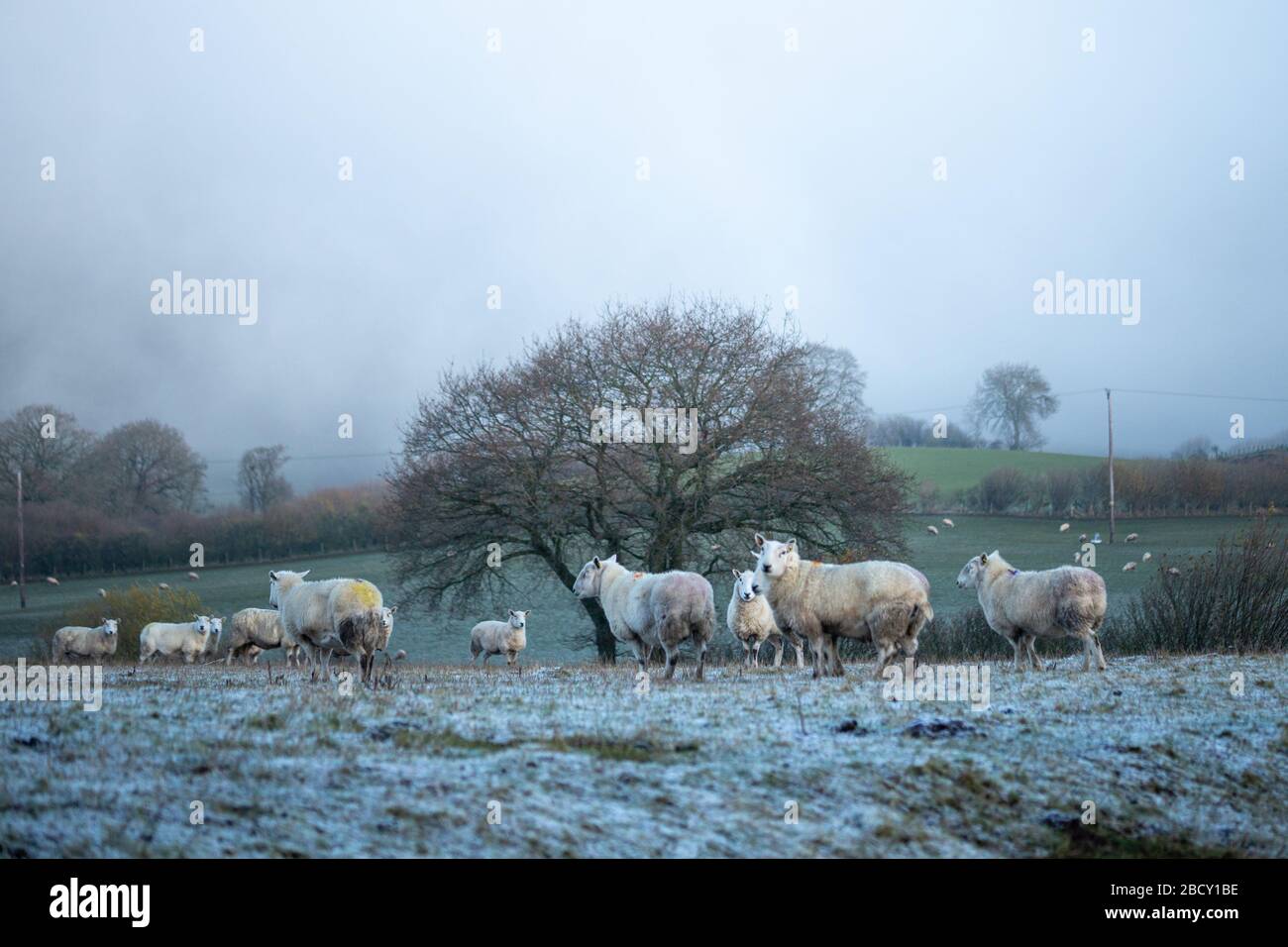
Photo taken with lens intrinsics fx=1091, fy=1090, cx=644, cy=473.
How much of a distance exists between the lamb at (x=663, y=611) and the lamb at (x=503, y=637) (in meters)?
12.8

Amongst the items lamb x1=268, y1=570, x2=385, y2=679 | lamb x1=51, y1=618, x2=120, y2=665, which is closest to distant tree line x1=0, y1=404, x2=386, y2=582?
lamb x1=51, y1=618, x2=120, y2=665

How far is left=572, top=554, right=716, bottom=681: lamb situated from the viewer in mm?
15961

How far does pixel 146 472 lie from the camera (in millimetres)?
51625

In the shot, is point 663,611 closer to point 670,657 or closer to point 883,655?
point 670,657

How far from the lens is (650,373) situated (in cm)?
3173

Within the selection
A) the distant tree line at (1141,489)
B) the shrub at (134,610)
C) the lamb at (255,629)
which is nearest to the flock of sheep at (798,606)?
the lamb at (255,629)

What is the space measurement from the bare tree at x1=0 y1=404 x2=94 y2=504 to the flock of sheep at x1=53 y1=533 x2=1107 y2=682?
33830 mm

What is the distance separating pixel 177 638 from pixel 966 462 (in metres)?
57.3

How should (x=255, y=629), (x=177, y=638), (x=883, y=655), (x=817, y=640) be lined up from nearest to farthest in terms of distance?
1. (x=883, y=655)
2. (x=817, y=640)
3. (x=255, y=629)
4. (x=177, y=638)

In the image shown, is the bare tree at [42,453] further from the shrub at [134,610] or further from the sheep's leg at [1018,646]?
the sheep's leg at [1018,646]

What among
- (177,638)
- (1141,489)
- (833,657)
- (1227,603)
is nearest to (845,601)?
(833,657)

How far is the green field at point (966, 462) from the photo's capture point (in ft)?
228
